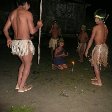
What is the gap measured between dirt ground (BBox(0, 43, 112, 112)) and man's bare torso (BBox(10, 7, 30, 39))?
1.48 m

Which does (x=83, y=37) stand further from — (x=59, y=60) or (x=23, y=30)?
(x=23, y=30)

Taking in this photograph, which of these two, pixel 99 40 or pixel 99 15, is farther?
pixel 99 40

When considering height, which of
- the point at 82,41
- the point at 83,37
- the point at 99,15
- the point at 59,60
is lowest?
the point at 59,60

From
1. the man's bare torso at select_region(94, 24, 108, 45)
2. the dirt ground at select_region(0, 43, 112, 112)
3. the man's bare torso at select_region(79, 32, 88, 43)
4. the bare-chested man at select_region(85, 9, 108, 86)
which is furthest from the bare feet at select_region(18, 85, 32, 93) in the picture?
the man's bare torso at select_region(79, 32, 88, 43)

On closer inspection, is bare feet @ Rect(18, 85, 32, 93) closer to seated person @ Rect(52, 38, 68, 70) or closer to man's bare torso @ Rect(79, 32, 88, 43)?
seated person @ Rect(52, 38, 68, 70)

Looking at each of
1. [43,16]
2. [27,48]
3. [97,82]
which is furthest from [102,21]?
[43,16]

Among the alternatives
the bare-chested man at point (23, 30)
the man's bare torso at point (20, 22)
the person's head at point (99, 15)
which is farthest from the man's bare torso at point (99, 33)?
the man's bare torso at point (20, 22)

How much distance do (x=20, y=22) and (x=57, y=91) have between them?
2.03 metres

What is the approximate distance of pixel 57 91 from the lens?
→ 7.28 meters

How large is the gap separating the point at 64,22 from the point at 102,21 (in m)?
10.2

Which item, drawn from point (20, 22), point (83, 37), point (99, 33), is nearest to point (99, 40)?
point (99, 33)

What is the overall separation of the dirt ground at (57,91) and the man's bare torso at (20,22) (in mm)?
1480

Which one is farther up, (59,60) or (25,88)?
(59,60)

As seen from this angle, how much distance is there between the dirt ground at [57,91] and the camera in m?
6.31
